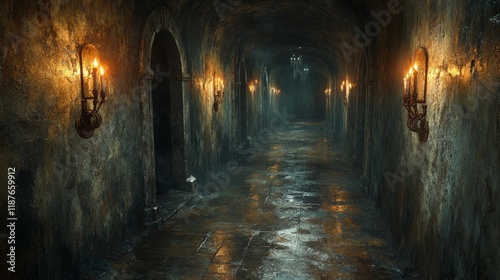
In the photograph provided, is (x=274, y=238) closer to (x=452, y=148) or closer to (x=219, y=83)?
(x=452, y=148)

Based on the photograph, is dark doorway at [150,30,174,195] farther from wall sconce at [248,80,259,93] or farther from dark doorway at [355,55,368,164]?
wall sconce at [248,80,259,93]

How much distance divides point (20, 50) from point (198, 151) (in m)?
5.93

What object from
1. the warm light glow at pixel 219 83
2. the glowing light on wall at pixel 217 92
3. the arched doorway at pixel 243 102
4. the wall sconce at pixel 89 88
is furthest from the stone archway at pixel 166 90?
the arched doorway at pixel 243 102

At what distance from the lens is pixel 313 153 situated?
49.1 ft

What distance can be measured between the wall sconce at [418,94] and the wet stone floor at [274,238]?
1.73m

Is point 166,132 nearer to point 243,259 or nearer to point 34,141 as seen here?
point 243,259

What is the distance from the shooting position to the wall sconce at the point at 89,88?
4586 millimetres

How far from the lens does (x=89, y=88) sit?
4.70 m

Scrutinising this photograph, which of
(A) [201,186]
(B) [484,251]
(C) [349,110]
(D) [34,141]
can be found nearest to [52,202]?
(D) [34,141]

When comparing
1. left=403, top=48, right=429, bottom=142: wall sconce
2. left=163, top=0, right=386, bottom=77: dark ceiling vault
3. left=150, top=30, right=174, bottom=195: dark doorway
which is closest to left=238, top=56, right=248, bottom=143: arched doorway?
left=163, top=0, right=386, bottom=77: dark ceiling vault

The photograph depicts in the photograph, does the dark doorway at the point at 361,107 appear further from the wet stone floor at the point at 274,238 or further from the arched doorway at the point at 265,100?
the arched doorway at the point at 265,100

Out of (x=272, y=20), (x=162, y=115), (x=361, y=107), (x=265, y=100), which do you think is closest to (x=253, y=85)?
(x=265, y=100)

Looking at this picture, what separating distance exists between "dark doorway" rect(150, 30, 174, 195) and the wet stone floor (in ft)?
3.03

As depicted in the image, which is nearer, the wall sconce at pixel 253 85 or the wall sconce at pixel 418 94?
the wall sconce at pixel 418 94
